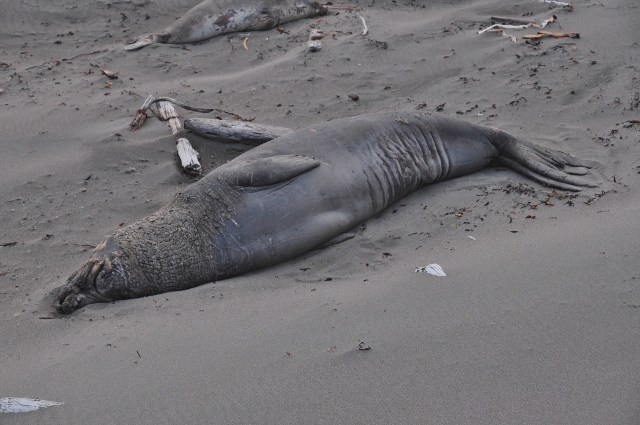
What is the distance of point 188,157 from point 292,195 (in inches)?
62.7

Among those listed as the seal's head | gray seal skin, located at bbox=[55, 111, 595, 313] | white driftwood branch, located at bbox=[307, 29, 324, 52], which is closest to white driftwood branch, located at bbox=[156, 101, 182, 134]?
gray seal skin, located at bbox=[55, 111, 595, 313]

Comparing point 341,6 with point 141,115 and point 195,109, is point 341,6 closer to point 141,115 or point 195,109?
point 195,109

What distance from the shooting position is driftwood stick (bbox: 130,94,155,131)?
249 inches

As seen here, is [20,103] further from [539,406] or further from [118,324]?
[539,406]

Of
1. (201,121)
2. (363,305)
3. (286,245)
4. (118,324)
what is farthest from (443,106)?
(118,324)

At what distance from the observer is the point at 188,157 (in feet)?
18.8

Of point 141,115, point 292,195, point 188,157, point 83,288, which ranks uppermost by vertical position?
point 141,115

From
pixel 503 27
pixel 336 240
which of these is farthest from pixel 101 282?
pixel 503 27

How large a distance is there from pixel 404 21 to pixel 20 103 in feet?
15.5

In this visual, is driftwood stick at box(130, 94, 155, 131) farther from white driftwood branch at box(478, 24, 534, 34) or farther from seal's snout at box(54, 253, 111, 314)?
white driftwood branch at box(478, 24, 534, 34)

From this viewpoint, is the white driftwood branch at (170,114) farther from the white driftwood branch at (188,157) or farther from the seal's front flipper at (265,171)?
the seal's front flipper at (265,171)

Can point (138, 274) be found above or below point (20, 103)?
below

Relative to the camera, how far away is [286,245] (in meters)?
4.36

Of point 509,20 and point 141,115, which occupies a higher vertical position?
point 141,115
